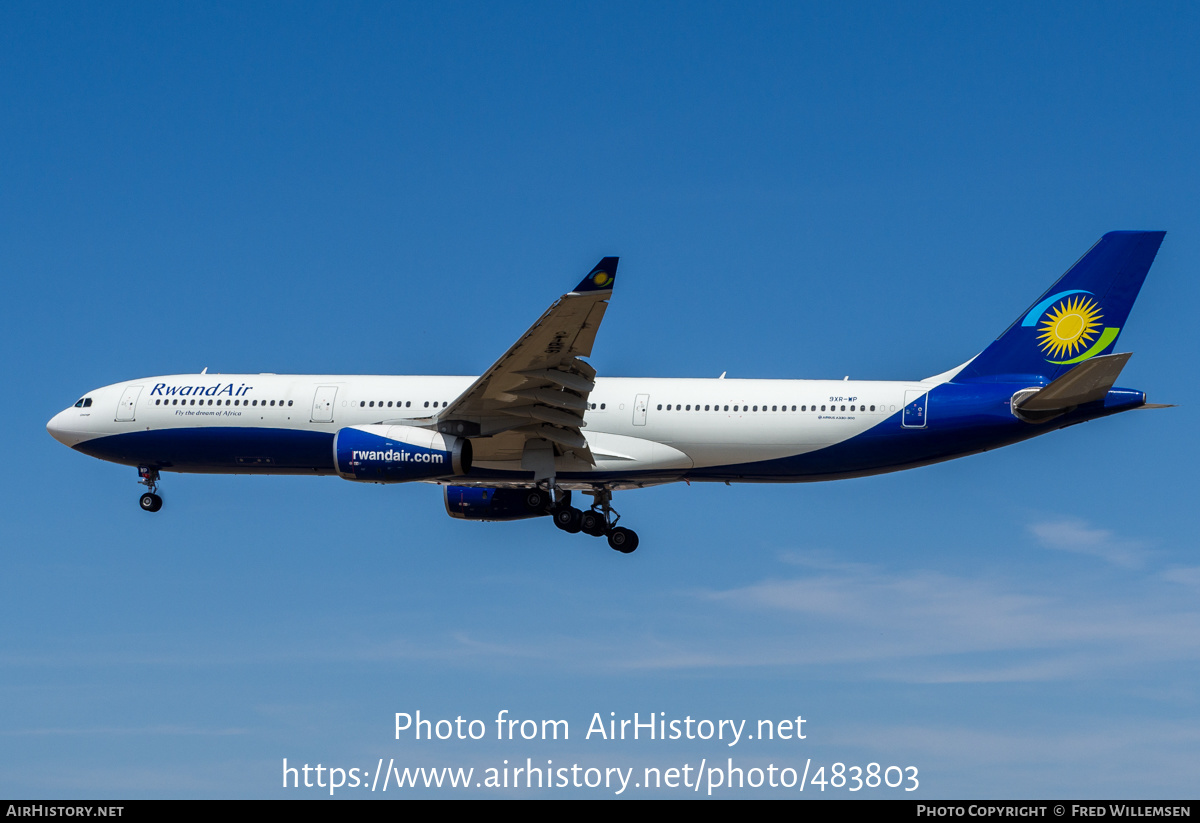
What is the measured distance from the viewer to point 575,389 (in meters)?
35.1

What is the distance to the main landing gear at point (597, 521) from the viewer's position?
134ft

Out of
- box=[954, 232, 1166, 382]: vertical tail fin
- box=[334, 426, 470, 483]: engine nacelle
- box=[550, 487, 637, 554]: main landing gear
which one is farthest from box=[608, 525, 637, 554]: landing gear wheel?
box=[954, 232, 1166, 382]: vertical tail fin

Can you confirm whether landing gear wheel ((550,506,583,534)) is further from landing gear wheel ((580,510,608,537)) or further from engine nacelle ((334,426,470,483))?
engine nacelle ((334,426,470,483))

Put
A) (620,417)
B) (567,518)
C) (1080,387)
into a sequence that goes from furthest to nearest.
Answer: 1. (567,518)
2. (620,417)
3. (1080,387)

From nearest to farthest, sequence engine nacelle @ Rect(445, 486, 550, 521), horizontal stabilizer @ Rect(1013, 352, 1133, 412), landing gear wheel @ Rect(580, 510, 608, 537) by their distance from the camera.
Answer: horizontal stabilizer @ Rect(1013, 352, 1133, 412)
landing gear wheel @ Rect(580, 510, 608, 537)
engine nacelle @ Rect(445, 486, 550, 521)

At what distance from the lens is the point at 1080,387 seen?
34438mm

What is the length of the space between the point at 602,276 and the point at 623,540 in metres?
12.7

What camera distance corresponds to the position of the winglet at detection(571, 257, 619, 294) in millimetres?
30516

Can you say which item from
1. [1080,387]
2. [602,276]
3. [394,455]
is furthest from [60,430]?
[1080,387]

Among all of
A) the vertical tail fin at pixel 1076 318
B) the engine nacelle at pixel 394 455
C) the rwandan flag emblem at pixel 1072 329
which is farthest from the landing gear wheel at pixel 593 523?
the rwandan flag emblem at pixel 1072 329

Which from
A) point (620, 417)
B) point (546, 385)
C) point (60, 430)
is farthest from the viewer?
point (60, 430)

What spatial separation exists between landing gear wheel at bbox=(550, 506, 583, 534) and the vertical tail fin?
39.9ft

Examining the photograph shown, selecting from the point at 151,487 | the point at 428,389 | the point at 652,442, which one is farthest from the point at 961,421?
the point at 151,487

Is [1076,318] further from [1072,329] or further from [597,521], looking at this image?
[597,521]
